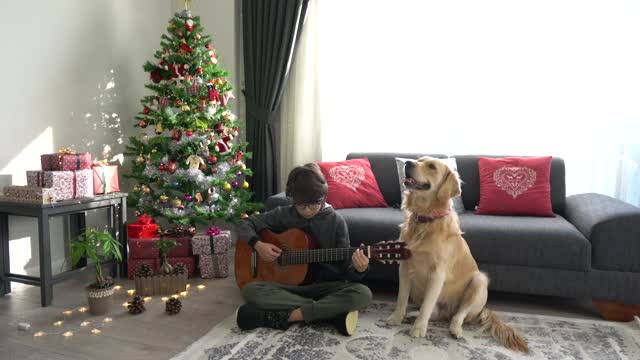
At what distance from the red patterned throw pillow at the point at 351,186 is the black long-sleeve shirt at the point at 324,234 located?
26.8 inches

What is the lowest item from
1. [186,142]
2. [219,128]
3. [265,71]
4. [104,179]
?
[104,179]

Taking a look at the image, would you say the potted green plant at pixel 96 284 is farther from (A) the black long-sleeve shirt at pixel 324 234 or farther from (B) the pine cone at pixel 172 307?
(A) the black long-sleeve shirt at pixel 324 234

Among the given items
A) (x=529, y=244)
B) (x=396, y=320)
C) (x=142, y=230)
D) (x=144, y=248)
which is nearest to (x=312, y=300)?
(x=396, y=320)

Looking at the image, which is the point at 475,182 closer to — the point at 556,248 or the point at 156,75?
the point at 556,248

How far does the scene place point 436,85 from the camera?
3.94 m

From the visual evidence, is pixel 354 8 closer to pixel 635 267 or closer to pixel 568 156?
pixel 568 156

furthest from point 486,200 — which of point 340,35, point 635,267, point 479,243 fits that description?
point 340,35

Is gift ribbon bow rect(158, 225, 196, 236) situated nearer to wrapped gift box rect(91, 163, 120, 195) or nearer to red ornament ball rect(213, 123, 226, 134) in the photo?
wrapped gift box rect(91, 163, 120, 195)

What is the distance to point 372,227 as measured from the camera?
2.82 metres

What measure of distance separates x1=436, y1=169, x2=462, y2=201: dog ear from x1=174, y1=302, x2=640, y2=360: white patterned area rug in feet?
2.15

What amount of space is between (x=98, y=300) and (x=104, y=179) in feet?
3.32

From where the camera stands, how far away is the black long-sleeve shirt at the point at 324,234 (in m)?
2.46

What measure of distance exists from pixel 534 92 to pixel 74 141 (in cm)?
354

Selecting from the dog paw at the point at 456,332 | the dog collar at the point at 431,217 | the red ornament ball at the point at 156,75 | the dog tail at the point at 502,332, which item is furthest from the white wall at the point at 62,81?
the dog tail at the point at 502,332
